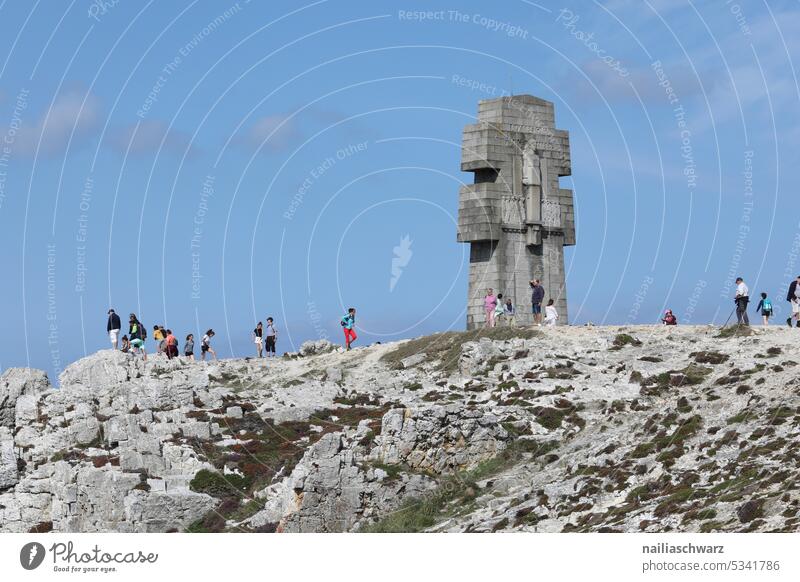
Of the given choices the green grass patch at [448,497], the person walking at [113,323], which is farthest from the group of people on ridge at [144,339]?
the green grass patch at [448,497]

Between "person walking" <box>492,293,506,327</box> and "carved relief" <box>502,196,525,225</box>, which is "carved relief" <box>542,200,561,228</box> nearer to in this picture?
"carved relief" <box>502,196,525,225</box>

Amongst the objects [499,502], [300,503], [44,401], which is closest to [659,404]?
[499,502]

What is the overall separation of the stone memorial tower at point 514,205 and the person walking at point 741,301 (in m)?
11.6

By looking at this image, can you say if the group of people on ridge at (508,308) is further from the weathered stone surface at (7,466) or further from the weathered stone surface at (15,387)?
the weathered stone surface at (7,466)

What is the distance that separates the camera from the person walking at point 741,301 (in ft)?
195

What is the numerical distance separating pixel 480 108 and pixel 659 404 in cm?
2106

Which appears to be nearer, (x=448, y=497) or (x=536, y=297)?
(x=448, y=497)

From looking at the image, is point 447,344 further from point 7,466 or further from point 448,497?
point 7,466

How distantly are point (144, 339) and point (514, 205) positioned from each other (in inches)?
654

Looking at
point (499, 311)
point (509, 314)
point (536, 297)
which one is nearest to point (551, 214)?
point (536, 297)

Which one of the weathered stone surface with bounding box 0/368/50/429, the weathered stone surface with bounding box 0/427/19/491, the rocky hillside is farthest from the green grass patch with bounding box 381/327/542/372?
the weathered stone surface with bounding box 0/427/19/491

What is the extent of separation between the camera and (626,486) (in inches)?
1767

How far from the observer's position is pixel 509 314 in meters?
67.8
